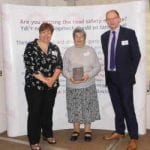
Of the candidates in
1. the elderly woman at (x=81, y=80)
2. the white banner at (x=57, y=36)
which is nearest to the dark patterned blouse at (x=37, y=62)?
the elderly woman at (x=81, y=80)

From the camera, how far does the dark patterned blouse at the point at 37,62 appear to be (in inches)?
134

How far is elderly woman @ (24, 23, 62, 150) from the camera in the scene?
3.41 metres

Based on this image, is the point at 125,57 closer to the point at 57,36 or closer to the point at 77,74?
the point at 77,74

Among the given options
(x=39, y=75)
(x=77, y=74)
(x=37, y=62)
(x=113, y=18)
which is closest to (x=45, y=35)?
(x=37, y=62)

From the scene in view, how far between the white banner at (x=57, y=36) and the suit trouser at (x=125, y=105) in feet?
1.06

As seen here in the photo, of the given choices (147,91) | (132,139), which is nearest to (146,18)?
(147,91)

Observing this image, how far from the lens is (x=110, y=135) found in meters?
4.10

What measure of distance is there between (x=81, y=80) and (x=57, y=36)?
720mm

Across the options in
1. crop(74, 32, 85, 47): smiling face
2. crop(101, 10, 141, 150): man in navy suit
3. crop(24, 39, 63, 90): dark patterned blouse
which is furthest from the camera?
crop(74, 32, 85, 47): smiling face

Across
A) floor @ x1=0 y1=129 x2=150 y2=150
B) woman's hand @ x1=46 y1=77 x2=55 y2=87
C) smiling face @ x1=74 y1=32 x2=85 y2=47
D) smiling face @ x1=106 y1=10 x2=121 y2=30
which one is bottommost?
floor @ x1=0 y1=129 x2=150 y2=150

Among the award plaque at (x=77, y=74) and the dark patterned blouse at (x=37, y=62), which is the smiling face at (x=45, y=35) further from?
the award plaque at (x=77, y=74)

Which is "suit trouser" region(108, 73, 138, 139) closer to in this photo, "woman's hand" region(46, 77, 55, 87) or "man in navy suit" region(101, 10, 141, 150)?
"man in navy suit" region(101, 10, 141, 150)

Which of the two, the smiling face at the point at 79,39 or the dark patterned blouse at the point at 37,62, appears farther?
the smiling face at the point at 79,39

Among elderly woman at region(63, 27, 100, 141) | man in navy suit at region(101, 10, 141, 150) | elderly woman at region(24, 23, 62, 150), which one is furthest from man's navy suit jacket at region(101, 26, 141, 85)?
elderly woman at region(24, 23, 62, 150)
